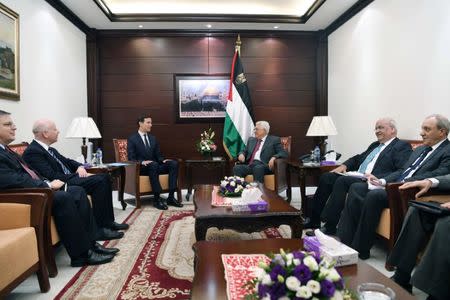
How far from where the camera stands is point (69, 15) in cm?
512

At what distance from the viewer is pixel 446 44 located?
332 cm

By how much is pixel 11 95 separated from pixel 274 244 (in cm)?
322

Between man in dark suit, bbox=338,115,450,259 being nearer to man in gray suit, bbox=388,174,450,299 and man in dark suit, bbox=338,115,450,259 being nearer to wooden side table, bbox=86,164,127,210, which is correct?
man in gray suit, bbox=388,174,450,299

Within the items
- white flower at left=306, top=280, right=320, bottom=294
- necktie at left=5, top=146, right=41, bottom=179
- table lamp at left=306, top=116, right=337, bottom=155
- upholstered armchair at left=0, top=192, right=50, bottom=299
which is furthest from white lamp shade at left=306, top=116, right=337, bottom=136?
white flower at left=306, top=280, right=320, bottom=294

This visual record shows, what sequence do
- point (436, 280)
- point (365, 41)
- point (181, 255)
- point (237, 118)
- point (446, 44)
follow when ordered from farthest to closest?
point (237, 118), point (365, 41), point (446, 44), point (181, 255), point (436, 280)

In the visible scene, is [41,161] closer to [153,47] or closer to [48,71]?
[48,71]

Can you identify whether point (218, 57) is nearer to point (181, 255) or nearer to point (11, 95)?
point (11, 95)

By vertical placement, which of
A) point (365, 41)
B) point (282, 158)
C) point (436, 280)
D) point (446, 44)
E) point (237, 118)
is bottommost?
point (436, 280)

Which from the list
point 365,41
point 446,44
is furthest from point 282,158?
point 446,44

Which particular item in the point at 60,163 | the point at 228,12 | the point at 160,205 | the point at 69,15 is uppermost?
the point at 228,12

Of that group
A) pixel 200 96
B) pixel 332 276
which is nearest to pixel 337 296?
pixel 332 276

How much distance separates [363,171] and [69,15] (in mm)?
4628

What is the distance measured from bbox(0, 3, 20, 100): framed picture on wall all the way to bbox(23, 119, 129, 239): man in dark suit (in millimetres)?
646

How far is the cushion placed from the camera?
195cm
